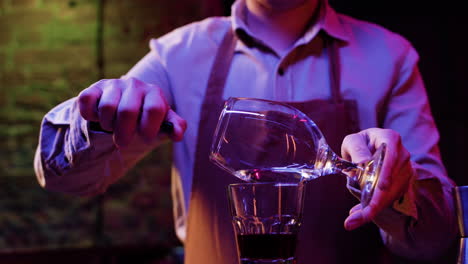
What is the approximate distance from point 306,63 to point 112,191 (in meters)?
1.53

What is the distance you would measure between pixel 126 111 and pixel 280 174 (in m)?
0.28

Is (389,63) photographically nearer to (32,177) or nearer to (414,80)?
(414,80)

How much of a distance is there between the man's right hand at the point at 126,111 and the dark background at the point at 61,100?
70.8 inches

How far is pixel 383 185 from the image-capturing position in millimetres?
802

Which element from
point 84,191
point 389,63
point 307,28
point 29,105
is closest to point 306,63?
point 307,28

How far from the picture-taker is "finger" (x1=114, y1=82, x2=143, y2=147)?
0.86 m

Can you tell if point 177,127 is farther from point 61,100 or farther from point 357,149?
point 61,100

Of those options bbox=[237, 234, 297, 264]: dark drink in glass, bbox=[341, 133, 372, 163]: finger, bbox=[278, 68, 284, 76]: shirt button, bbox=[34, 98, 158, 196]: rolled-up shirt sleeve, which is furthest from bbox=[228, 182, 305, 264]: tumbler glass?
bbox=[278, 68, 284, 76]: shirt button

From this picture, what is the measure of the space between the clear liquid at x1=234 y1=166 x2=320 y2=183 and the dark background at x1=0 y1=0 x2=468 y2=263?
179 centimetres

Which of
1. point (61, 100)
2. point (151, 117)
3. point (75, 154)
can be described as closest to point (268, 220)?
point (151, 117)

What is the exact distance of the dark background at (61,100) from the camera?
2.74m

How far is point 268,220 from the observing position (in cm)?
82

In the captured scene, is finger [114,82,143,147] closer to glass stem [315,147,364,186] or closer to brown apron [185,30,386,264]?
glass stem [315,147,364,186]

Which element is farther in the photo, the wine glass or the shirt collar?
the shirt collar
